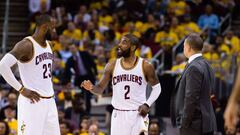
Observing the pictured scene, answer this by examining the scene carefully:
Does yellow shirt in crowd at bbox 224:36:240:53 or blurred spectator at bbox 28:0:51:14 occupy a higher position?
blurred spectator at bbox 28:0:51:14

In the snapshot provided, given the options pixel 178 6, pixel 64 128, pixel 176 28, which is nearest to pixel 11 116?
pixel 64 128

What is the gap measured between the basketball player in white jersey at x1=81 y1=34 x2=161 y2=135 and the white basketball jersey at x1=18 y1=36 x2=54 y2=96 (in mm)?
704

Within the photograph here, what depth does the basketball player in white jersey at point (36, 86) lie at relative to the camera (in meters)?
8.94

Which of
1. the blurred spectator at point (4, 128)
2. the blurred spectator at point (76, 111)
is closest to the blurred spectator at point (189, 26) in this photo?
the blurred spectator at point (76, 111)

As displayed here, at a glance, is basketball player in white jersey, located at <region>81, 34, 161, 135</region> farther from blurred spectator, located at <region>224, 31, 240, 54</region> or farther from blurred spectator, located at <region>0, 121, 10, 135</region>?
blurred spectator, located at <region>224, 31, 240, 54</region>

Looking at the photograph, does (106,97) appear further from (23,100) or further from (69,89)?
(23,100)

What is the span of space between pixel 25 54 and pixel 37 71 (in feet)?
0.94

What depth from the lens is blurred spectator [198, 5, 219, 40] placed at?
20078mm

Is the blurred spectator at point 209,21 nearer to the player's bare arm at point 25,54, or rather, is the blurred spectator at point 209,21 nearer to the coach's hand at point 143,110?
the coach's hand at point 143,110

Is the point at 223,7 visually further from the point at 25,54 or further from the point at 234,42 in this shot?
the point at 25,54

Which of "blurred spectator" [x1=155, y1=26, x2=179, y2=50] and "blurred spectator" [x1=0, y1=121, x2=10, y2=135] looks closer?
"blurred spectator" [x1=0, y1=121, x2=10, y2=135]

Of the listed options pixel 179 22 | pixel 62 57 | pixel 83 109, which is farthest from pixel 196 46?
pixel 179 22

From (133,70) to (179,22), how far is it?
10.6m

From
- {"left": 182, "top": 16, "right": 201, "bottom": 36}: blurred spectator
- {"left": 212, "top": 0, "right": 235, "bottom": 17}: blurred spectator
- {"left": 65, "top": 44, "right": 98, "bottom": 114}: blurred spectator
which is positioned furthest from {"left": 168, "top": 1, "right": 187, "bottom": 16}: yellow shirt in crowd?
{"left": 65, "top": 44, "right": 98, "bottom": 114}: blurred spectator
